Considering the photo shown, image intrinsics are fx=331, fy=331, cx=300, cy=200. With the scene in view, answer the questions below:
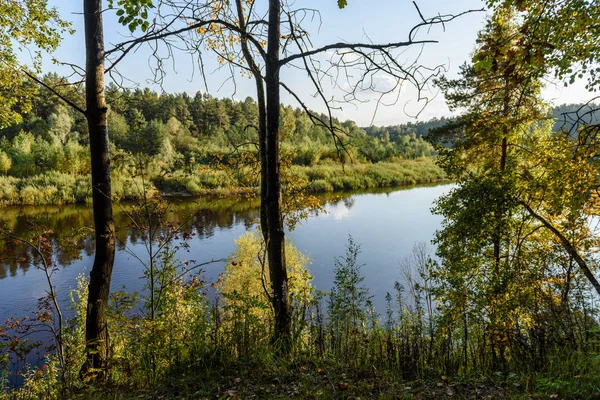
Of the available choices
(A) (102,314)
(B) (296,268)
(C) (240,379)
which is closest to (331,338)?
(C) (240,379)

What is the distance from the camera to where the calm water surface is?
13.1 m

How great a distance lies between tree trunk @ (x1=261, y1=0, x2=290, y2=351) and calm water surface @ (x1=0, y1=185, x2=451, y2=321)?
8.07ft

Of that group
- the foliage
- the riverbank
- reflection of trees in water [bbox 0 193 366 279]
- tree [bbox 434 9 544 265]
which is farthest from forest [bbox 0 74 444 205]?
tree [bbox 434 9 544 265]

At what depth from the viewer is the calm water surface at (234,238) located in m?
13.1

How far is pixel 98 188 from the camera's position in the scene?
3529 mm

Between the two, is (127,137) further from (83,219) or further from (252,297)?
(252,297)

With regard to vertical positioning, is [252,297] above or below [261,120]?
below

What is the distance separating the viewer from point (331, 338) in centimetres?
411

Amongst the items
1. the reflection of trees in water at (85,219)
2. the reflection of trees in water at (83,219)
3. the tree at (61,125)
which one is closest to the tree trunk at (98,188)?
the reflection of trees in water at (85,219)

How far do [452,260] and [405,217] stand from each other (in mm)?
18777

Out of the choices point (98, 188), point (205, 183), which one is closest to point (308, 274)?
point (98, 188)

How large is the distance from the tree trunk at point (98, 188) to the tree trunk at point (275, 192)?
174 cm

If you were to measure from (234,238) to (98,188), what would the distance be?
16671mm

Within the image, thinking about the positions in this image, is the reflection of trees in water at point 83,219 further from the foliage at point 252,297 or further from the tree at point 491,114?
the tree at point 491,114
